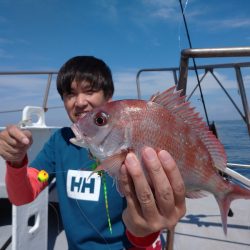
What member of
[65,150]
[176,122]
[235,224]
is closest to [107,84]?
[65,150]

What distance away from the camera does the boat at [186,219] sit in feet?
5.54

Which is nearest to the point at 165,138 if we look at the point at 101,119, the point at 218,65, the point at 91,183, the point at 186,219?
the point at 101,119

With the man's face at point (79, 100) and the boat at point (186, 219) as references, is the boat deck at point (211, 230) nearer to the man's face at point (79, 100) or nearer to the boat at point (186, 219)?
the boat at point (186, 219)

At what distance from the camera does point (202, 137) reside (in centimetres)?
114

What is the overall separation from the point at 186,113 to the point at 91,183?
35.5 inches

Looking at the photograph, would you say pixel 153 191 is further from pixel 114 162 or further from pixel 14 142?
pixel 14 142

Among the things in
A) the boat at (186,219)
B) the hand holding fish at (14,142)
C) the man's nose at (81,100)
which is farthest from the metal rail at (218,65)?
the hand holding fish at (14,142)

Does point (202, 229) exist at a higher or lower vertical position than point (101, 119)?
lower

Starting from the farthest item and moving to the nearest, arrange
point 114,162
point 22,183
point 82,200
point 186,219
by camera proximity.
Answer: point 186,219, point 82,200, point 22,183, point 114,162

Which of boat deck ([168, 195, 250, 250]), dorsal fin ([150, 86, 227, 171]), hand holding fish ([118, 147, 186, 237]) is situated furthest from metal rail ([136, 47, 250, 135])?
boat deck ([168, 195, 250, 250])

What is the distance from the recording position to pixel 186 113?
1117 millimetres

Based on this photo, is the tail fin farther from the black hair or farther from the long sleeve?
the black hair

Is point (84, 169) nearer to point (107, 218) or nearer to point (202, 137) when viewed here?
point (107, 218)

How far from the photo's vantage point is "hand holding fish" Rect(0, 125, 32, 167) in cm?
118
